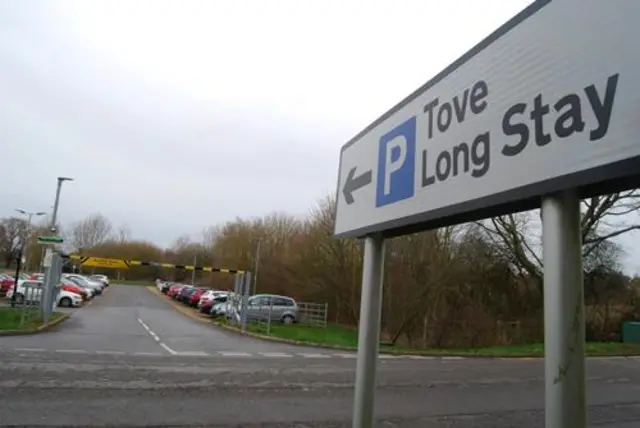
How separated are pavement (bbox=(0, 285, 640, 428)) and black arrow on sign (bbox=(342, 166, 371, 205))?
4.15 m

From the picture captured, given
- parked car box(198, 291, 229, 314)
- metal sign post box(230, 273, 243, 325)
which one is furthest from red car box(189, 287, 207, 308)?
metal sign post box(230, 273, 243, 325)

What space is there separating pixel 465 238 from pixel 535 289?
489 centimetres

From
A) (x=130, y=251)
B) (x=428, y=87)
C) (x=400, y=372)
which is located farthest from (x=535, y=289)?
(x=130, y=251)

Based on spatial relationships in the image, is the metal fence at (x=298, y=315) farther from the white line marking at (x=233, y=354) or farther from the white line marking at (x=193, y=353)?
the white line marking at (x=193, y=353)

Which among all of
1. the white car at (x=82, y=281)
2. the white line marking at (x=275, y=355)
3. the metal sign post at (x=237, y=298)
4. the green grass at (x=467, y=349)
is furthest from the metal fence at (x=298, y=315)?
the white car at (x=82, y=281)

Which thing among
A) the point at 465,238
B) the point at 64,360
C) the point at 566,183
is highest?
the point at 465,238

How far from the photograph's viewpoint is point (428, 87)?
265cm

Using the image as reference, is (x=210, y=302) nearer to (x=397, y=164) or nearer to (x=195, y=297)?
(x=195, y=297)

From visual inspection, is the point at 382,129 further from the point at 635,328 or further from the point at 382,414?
the point at 635,328

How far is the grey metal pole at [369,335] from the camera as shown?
118 inches

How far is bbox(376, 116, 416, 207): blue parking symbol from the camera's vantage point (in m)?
2.70

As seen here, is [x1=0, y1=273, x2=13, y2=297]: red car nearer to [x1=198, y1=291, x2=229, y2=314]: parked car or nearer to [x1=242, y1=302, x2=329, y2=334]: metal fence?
[x1=198, y1=291, x2=229, y2=314]: parked car

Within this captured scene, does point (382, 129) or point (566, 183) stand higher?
point (382, 129)

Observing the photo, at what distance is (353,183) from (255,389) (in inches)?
256
